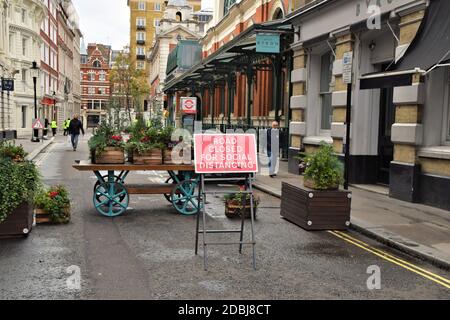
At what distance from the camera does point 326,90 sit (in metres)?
16.7

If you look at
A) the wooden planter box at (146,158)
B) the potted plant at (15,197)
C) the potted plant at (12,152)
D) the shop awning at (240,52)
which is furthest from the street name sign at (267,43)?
the potted plant at (15,197)

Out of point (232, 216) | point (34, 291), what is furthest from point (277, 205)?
point (34, 291)

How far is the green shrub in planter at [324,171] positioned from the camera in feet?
28.1

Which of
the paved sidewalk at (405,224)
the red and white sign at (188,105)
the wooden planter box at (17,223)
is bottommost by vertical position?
the paved sidewalk at (405,224)

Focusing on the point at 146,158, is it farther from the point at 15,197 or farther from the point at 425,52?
the point at 425,52

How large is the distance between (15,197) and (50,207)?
4.48 ft

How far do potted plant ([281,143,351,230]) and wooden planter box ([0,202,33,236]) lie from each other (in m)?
4.51

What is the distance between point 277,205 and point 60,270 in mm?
6225

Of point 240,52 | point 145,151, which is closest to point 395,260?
point 145,151

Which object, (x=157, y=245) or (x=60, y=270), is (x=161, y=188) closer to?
(x=157, y=245)

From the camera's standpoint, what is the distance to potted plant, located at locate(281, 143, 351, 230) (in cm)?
859

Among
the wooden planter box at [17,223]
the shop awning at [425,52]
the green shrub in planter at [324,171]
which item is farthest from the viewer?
the shop awning at [425,52]

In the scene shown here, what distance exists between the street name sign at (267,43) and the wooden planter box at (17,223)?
12019mm

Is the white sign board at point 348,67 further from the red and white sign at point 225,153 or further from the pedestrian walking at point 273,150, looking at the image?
the pedestrian walking at point 273,150
